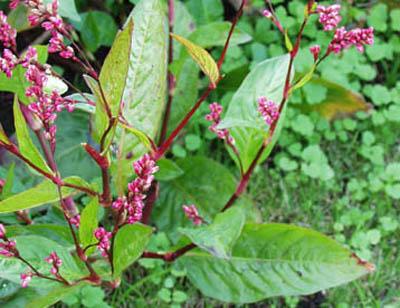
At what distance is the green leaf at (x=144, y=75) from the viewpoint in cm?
158

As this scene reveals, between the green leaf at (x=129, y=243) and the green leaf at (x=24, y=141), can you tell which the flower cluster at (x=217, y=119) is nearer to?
the green leaf at (x=129, y=243)

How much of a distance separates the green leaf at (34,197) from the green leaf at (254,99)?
1.60 ft

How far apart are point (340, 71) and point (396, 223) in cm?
60

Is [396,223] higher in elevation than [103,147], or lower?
lower

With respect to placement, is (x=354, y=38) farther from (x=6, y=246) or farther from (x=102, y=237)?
(x=6, y=246)

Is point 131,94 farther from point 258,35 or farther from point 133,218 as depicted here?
point 258,35

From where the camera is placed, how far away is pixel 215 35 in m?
1.91

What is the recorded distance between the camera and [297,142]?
2350 mm

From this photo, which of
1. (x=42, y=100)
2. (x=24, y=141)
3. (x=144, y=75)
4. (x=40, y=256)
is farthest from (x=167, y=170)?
(x=42, y=100)

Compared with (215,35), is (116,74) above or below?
above

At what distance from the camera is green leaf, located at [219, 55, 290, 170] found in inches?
68.9

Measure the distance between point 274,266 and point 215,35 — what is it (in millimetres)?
639

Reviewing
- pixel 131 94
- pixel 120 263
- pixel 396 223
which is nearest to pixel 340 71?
pixel 396 223

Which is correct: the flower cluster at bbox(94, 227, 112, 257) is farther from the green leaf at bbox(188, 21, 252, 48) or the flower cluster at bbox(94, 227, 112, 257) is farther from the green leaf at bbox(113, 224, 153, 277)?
the green leaf at bbox(188, 21, 252, 48)
